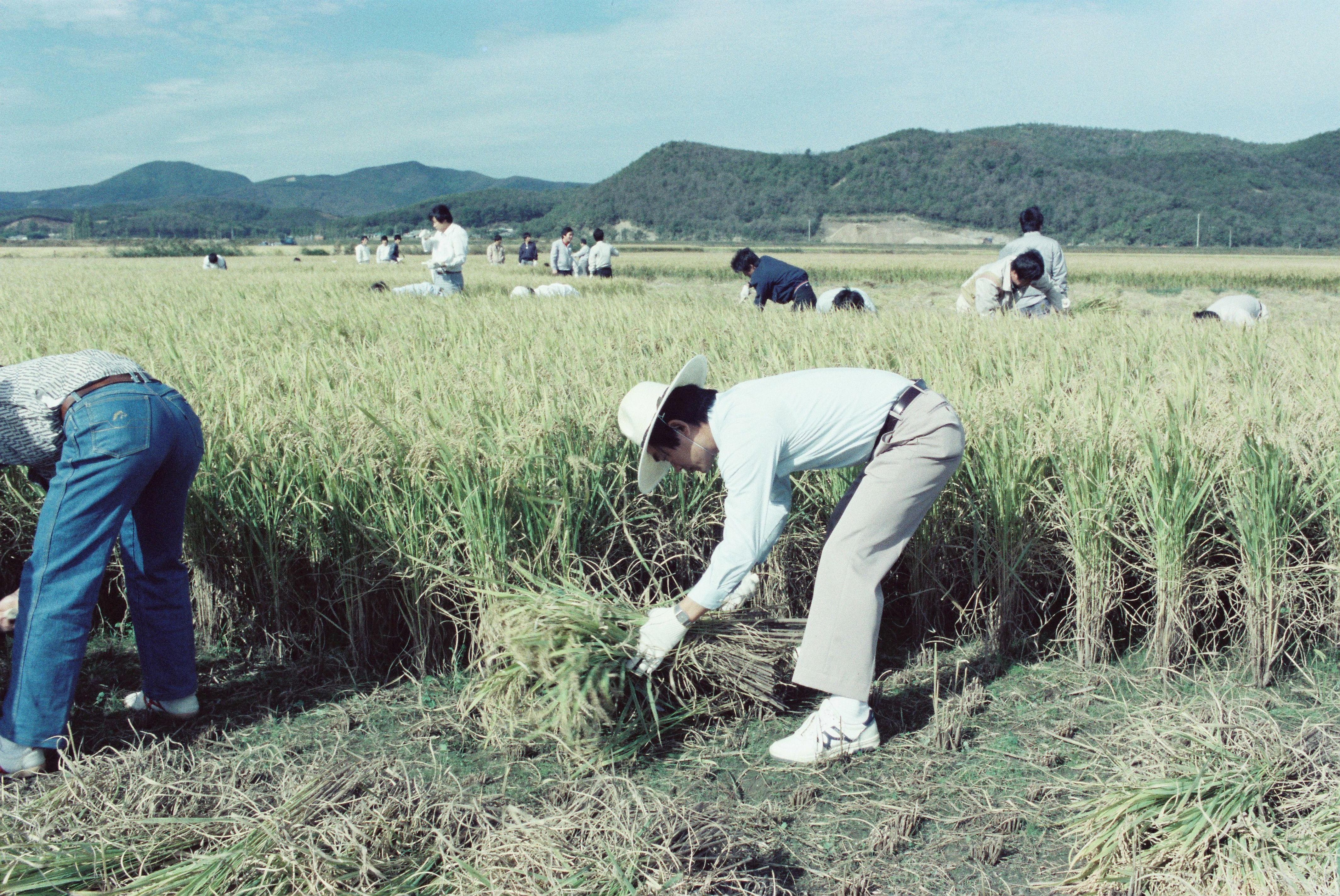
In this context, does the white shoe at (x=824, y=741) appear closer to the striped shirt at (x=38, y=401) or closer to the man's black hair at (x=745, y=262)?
the striped shirt at (x=38, y=401)

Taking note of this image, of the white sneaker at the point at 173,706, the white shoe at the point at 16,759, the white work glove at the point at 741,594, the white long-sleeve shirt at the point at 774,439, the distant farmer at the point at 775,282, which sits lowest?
the white sneaker at the point at 173,706

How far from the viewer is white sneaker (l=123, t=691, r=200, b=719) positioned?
2570 millimetres

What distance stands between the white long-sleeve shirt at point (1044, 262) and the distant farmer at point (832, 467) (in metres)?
Result: 5.14

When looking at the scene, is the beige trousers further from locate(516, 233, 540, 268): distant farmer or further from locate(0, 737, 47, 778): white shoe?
locate(516, 233, 540, 268): distant farmer

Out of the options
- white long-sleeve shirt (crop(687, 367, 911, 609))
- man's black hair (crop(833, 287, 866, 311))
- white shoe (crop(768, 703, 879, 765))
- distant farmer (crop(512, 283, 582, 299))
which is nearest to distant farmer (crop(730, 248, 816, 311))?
man's black hair (crop(833, 287, 866, 311))

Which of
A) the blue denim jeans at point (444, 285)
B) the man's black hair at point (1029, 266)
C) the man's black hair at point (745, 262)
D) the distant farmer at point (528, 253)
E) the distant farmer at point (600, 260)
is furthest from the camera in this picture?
the distant farmer at point (528, 253)

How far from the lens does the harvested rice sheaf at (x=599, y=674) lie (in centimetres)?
236

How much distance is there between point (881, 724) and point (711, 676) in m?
0.54

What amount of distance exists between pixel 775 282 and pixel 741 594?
6.34m

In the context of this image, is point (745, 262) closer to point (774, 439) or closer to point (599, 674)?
point (774, 439)

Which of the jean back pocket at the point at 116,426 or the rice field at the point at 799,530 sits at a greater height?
the jean back pocket at the point at 116,426

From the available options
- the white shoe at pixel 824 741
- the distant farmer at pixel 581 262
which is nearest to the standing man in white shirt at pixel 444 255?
the white shoe at pixel 824 741

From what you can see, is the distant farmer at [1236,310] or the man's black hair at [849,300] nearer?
the distant farmer at [1236,310]

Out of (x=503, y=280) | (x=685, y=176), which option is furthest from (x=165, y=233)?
(x=503, y=280)
